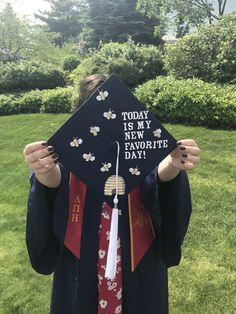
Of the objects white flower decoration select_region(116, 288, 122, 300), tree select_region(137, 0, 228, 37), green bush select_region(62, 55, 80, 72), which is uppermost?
tree select_region(137, 0, 228, 37)

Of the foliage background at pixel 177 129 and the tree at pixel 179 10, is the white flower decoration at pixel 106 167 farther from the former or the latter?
the tree at pixel 179 10

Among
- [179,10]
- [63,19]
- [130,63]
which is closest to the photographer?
[130,63]

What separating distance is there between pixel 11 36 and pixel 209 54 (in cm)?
1311

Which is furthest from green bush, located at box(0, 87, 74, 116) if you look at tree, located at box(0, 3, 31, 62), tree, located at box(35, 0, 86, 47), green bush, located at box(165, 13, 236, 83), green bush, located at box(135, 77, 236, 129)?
tree, located at box(35, 0, 86, 47)

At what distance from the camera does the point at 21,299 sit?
3.55 meters

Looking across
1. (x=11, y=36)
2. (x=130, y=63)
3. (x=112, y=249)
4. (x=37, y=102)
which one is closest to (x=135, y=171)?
(x=112, y=249)

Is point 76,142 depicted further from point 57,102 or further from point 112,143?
point 57,102

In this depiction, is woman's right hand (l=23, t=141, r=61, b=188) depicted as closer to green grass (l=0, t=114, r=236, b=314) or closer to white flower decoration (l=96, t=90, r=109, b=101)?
white flower decoration (l=96, t=90, r=109, b=101)

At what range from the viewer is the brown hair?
189cm

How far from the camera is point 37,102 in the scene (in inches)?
466

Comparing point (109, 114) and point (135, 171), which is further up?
point (109, 114)

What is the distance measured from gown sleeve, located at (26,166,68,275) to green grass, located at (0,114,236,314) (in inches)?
68.3

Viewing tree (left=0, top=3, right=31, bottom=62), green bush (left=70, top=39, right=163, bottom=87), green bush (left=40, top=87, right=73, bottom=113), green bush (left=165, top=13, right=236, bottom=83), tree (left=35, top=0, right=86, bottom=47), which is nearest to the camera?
green bush (left=165, top=13, right=236, bottom=83)

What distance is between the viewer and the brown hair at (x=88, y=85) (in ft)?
6.20
